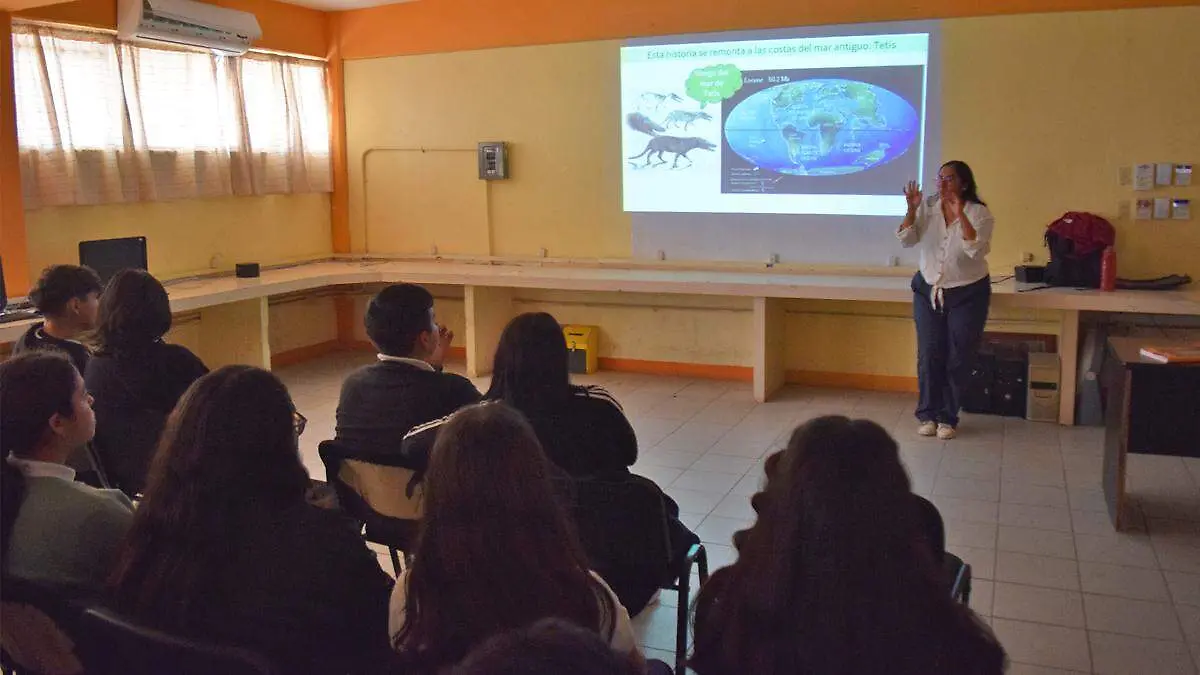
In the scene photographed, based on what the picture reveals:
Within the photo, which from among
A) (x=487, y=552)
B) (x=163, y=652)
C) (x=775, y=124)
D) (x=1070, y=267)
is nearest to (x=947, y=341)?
(x=1070, y=267)

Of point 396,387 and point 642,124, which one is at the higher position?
point 642,124

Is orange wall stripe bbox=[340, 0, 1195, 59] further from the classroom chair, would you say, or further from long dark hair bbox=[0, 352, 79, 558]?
long dark hair bbox=[0, 352, 79, 558]

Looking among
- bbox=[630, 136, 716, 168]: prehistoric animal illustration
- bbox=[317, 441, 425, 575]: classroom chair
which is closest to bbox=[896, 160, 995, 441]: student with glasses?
bbox=[630, 136, 716, 168]: prehistoric animal illustration

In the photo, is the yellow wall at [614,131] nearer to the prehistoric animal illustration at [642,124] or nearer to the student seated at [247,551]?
the prehistoric animal illustration at [642,124]

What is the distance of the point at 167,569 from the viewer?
5.54ft

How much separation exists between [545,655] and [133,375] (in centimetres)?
251

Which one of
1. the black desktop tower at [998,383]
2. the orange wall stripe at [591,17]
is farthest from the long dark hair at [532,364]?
the orange wall stripe at [591,17]

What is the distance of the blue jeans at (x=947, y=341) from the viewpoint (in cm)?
523

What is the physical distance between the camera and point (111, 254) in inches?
217

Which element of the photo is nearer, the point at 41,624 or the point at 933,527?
the point at 41,624

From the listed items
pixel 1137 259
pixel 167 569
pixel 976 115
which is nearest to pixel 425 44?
pixel 976 115

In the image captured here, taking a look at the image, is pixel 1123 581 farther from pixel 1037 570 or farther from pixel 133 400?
pixel 133 400

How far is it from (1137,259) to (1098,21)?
4.31ft

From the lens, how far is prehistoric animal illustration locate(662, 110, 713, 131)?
6430mm
